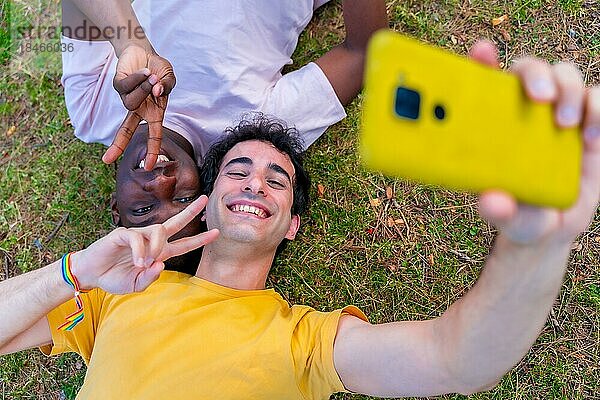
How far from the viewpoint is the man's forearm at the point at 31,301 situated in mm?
2285

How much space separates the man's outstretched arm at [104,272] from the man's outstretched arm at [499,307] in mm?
751

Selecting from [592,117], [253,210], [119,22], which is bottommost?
[253,210]

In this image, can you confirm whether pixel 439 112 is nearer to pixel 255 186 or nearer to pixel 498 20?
pixel 255 186

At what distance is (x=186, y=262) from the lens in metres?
3.02

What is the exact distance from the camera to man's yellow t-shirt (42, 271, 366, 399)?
2311 millimetres

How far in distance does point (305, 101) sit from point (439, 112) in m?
2.12

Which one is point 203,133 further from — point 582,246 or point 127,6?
point 582,246

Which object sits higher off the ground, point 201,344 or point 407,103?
point 407,103

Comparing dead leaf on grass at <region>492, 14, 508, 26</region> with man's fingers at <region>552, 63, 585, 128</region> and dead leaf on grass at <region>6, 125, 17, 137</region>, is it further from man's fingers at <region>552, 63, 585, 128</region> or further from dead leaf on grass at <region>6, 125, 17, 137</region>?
dead leaf on grass at <region>6, 125, 17, 137</region>

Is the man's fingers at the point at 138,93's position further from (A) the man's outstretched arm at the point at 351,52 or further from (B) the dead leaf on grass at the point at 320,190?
(B) the dead leaf on grass at the point at 320,190

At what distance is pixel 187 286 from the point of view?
8.87 feet

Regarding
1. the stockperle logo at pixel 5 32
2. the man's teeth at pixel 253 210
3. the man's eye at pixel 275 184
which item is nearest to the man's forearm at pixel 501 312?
the man's teeth at pixel 253 210

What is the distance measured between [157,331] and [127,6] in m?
1.59

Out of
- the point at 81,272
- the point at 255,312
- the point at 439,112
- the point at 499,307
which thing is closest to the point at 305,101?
the point at 255,312
